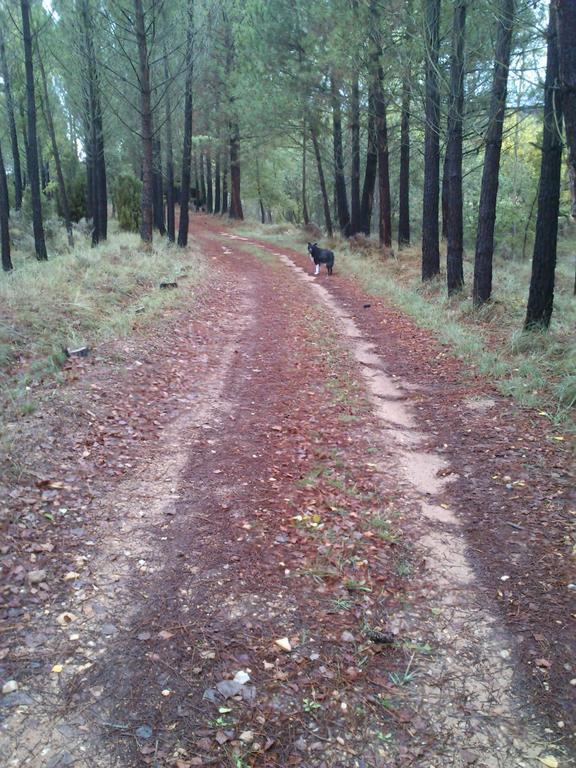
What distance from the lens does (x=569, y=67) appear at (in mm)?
4371

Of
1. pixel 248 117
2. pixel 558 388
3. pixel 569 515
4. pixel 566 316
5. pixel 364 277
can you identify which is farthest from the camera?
pixel 248 117

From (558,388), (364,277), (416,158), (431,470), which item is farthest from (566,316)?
(416,158)

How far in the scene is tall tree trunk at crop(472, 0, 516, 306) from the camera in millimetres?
9352

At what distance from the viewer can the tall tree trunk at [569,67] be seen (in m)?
4.30

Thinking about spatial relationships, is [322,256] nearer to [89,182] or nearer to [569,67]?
[569,67]

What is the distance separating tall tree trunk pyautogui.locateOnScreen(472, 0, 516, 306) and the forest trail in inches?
197

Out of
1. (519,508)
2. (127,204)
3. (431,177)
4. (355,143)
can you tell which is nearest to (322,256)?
(431,177)

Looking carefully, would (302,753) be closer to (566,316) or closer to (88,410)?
(88,410)

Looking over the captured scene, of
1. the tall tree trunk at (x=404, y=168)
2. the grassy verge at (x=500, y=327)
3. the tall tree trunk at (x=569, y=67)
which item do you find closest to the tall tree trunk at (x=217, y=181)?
the tall tree trunk at (x=404, y=168)

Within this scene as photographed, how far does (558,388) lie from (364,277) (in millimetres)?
10706

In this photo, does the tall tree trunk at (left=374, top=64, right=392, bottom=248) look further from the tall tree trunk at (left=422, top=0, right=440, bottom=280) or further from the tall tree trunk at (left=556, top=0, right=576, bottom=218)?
the tall tree trunk at (left=556, top=0, right=576, bottom=218)

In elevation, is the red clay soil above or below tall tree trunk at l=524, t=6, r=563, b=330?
below

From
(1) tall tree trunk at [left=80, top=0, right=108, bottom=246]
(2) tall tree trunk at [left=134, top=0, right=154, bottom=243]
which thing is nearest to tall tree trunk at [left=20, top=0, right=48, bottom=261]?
(1) tall tree trunk at [left=80, top=0, right=108, bottom=246]

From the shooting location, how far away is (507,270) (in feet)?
56.3
